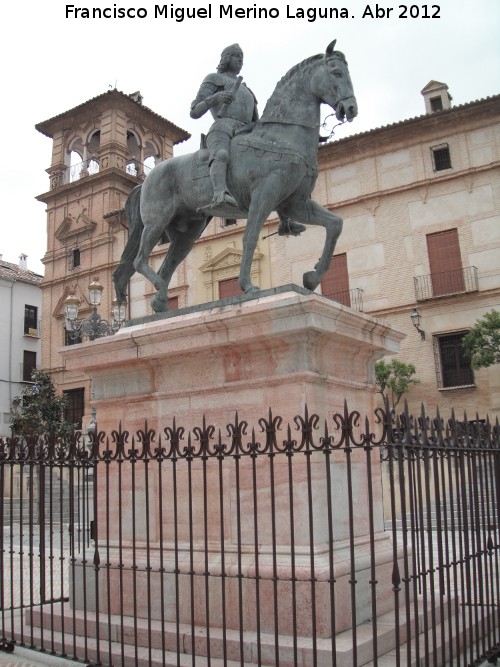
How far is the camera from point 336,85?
544cm

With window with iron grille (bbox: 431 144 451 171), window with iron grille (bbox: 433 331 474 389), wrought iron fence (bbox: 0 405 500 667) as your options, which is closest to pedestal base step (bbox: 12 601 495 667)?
wrought iron fence (bbox: 0 405 500 667)

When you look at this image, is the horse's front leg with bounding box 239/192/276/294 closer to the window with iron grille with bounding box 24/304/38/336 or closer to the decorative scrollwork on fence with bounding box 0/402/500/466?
the decorative scrollwork on fence with bounding box 0/402/500/466

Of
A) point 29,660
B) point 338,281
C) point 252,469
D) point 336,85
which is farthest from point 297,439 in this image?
point 338,281

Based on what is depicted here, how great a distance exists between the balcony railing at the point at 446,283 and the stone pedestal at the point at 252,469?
20725mm

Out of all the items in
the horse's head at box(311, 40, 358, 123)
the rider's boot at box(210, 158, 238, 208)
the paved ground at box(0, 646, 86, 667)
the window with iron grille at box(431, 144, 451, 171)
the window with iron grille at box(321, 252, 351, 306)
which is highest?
the window with iron grille at box(431, 144, 451, 171)

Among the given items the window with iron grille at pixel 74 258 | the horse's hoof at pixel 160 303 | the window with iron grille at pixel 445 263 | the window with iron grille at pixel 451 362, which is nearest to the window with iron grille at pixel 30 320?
the window with iron grille at pixel 74 258

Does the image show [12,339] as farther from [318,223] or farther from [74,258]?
[318,223]

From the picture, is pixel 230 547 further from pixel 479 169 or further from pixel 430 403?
pixel 479 169

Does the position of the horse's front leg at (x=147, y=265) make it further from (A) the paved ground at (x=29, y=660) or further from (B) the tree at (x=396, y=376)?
(B) the tree at (x=396, y=376)

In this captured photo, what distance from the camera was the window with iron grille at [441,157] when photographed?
26547 mm

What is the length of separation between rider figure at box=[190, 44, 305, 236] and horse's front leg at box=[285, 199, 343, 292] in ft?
0.78

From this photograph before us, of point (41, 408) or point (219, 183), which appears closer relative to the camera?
point (219, 183)

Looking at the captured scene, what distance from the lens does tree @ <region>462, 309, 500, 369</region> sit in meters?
23.1

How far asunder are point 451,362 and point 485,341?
8.26 feet
